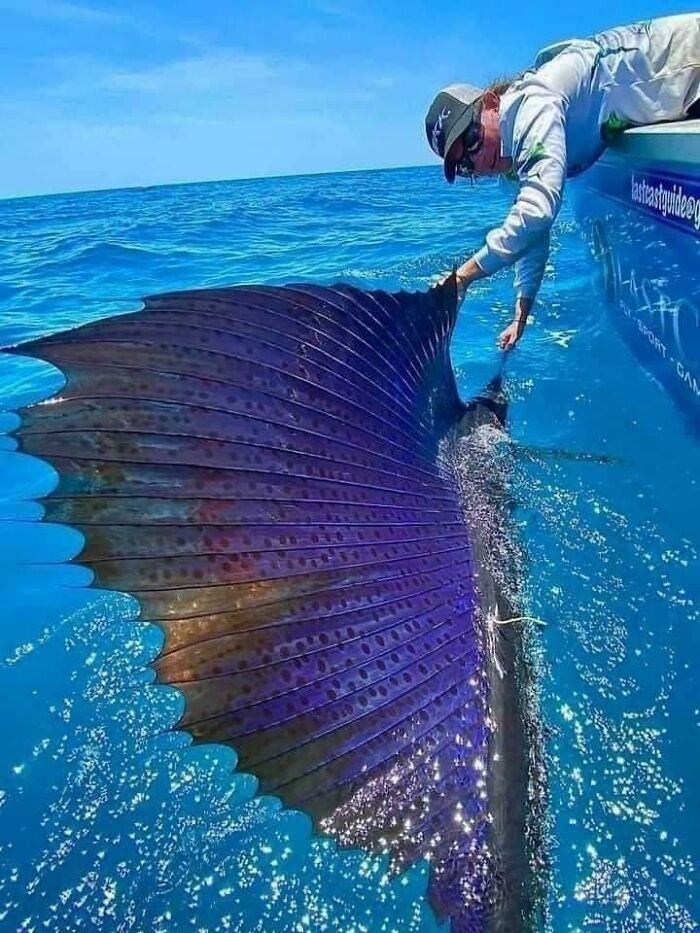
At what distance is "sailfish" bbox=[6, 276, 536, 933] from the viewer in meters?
1.45

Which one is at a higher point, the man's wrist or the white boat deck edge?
the white boat deck edge

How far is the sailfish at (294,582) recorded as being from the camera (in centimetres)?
145

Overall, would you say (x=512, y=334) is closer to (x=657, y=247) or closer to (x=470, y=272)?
(x=470, y=272)

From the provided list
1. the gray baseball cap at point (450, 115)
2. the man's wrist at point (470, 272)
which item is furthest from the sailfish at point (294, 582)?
the gray baseball cap at point (450, 115)

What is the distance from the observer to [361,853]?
5.06ft

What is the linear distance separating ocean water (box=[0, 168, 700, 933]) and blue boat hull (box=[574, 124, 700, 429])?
24cm

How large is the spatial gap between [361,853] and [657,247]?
3317 mm

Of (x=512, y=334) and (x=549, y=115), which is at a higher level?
(x=549, y=115)

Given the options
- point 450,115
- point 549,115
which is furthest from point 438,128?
point 549,115

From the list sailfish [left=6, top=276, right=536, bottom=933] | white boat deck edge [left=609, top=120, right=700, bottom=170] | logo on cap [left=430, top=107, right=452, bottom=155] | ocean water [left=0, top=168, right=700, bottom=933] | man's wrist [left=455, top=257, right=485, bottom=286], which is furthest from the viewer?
logo on cap [left=430, top=107, right=452, bottom=155]

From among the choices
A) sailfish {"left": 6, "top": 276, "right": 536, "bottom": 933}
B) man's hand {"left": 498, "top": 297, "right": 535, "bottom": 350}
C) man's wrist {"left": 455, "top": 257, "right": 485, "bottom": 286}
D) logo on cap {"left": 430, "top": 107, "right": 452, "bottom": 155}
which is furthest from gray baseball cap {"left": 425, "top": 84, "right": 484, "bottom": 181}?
sailfish {"left": 6, "top": 276, "right": 536, "bottom": 933}

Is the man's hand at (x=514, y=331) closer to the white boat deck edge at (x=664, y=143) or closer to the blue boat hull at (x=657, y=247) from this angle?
the blue boat hull at (x=657, y=247)

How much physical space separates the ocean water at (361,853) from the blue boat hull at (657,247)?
9.3 inches

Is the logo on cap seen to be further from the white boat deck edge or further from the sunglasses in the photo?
the white boat deck edge
